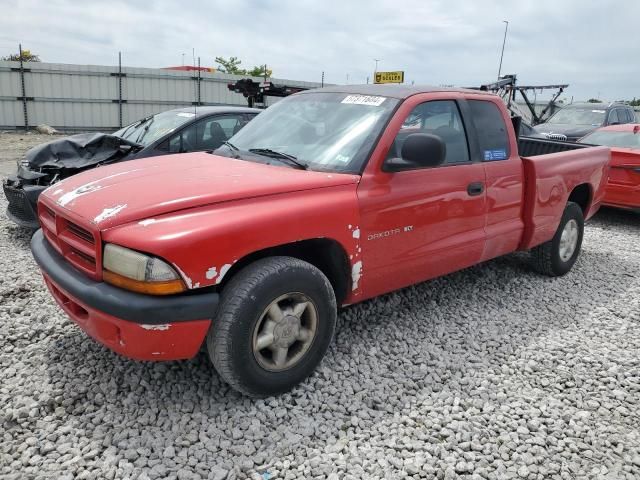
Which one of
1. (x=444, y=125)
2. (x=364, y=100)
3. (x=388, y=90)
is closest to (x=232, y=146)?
(x=364, y=100)

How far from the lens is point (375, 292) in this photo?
3.21 meters

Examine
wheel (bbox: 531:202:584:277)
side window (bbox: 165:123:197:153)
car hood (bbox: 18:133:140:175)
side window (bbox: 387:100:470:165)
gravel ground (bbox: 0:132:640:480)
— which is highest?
side window (bbox: 387:100:470:165)

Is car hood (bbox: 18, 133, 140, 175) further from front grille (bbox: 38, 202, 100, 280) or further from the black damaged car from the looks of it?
front grille (bbox: 38, 202, 100, 280)

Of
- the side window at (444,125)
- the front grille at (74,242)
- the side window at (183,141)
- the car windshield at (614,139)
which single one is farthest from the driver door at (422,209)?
the car windshield at (614,139)

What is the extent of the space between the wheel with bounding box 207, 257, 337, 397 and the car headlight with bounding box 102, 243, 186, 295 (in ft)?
0.96

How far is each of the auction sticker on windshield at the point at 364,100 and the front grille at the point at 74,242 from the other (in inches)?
75.6

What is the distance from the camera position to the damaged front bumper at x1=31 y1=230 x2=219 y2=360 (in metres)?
2.26

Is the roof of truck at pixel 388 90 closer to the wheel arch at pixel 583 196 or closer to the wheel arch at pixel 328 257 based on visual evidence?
the wheel arch at pixel 328 257

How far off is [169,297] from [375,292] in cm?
139

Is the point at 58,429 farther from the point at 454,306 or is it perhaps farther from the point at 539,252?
the point at 539,252

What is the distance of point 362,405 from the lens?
278 cm

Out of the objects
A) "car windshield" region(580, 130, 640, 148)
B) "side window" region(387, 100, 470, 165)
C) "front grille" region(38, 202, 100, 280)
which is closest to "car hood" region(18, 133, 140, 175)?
"front grille" region(38, 202, 100, 280)

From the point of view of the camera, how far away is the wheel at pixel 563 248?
482 centimetres

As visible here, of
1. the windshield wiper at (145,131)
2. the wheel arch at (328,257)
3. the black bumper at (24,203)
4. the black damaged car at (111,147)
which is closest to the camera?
the wheel arch at (328,257)
